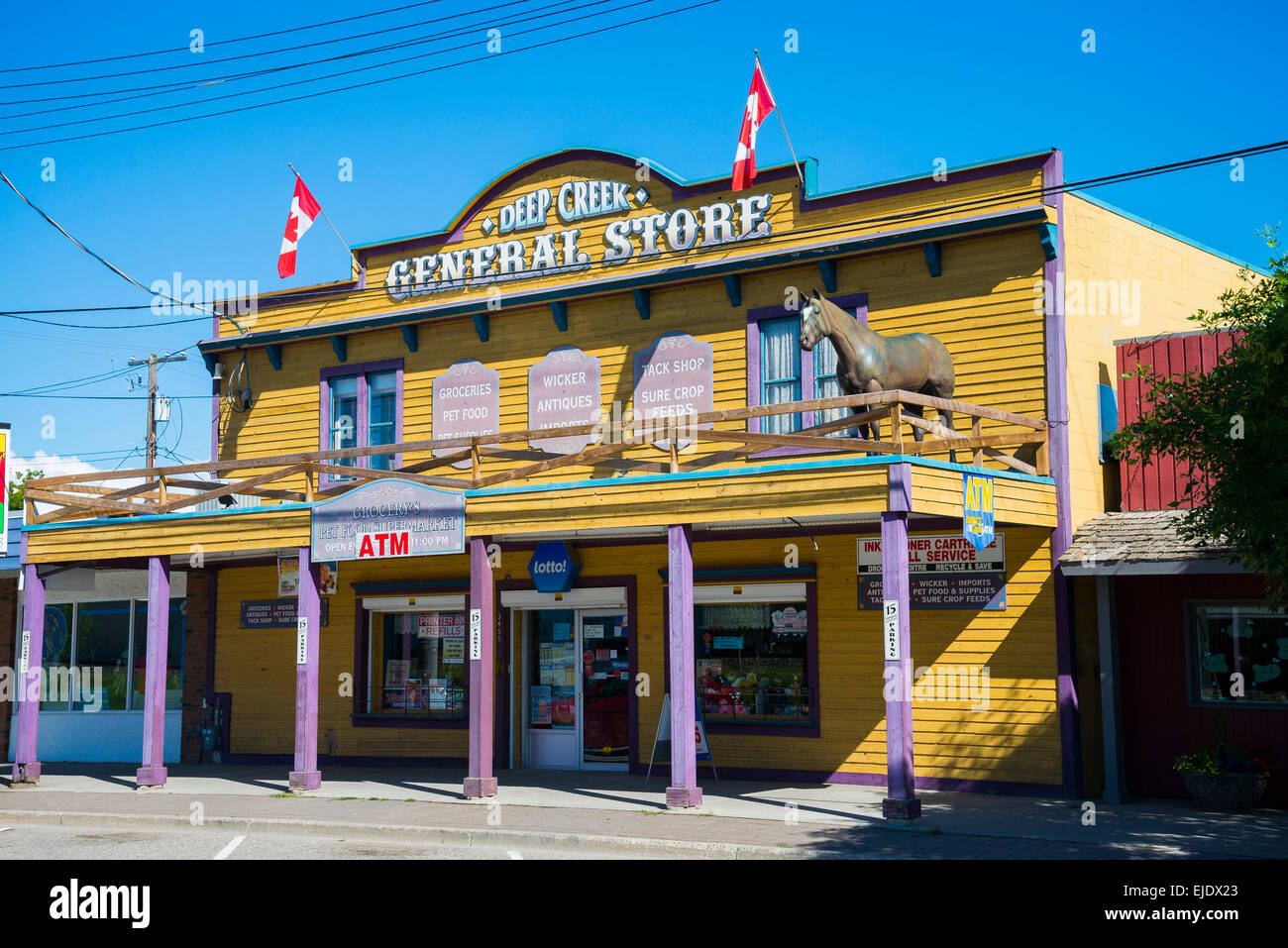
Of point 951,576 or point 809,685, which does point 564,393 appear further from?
point 951,576

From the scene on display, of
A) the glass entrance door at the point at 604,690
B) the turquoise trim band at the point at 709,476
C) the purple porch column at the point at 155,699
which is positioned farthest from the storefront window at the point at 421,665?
the turquoise trim band at the point at 709,476

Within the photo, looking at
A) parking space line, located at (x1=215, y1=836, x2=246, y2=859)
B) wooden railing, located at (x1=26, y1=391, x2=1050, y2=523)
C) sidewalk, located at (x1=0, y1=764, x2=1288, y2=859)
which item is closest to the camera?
sidewalk, located at (x1=0, y1=764, x2=1288, y2=859)

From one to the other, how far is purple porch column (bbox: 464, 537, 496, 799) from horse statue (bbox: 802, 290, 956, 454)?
4.94 m

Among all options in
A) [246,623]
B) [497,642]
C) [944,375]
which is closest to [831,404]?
[944,375]

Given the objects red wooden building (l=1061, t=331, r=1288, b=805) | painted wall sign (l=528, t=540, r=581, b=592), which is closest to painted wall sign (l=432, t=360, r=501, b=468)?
painted wall sign (l=528, t=540, r=581, b=592)

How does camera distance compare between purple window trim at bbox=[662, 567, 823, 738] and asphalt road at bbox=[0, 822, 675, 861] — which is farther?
purple window trim at bbox=[662, 567, 823, 738]

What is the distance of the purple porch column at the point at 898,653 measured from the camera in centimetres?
1336

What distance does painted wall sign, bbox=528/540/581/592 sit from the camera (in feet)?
63.9

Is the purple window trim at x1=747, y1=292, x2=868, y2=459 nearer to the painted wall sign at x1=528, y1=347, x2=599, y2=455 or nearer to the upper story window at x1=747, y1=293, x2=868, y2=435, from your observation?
the upper story window at x1=747, y1=293, x2=868, y2=435

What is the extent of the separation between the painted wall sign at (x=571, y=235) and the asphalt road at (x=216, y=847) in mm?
9428

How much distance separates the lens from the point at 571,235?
20.1m

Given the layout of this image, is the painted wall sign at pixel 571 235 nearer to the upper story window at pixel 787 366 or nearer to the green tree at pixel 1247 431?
the upper story window at pixel 787 366

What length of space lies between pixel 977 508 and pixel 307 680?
9.06m

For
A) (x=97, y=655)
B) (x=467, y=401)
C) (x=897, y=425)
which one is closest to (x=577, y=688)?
(x=467, y=401)
